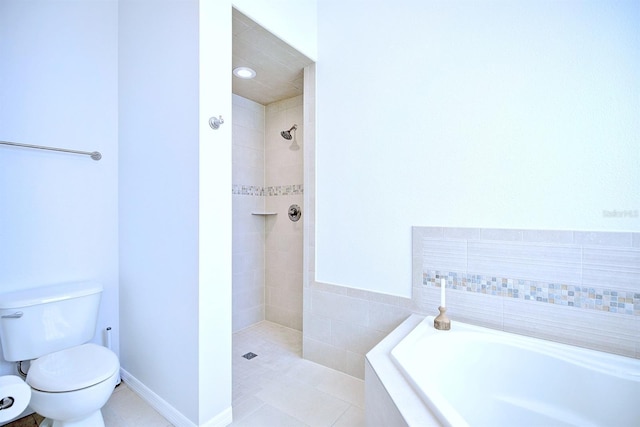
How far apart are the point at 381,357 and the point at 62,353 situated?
5.63 ft

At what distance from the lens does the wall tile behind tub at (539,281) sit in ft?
4.27

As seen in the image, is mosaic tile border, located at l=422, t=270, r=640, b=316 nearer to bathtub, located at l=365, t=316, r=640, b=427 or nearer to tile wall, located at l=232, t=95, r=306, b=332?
bathtub, located at l=365, t=316, r=640, b=427

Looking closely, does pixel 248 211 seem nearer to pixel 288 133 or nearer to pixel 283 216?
pixel 283 216

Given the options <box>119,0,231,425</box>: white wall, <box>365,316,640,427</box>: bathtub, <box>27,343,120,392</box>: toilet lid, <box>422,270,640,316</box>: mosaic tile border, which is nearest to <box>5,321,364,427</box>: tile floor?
<box>119,0,231,425</box>: white wall

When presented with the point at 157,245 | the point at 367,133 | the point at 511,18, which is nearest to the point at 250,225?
the point at 157,245

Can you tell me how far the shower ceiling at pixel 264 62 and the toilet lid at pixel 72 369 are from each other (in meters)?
2.10

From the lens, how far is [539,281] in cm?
147

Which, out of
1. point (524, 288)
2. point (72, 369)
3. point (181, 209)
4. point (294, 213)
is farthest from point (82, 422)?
point (524, 288)

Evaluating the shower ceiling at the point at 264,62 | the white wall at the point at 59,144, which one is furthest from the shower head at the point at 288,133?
the white wall at the point at 59,144

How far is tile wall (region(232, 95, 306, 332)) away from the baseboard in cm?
105

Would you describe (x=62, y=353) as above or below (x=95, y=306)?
below

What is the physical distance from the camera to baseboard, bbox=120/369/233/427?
61.2 inches

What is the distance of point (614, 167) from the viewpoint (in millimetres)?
1298

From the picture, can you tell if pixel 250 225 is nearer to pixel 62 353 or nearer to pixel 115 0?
pixel 62 353
